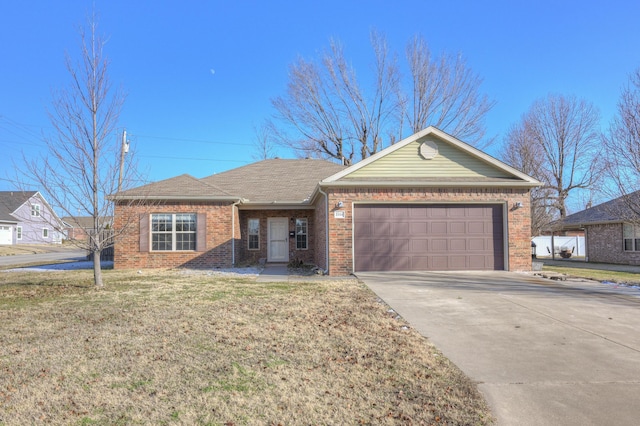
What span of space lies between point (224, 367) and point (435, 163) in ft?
35.1

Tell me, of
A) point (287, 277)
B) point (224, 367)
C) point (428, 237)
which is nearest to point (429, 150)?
point (428, 237)

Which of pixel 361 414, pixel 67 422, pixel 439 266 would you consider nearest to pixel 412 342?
pixel 361 414

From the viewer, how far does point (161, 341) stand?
505cm

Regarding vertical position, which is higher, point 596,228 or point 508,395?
point 596,228

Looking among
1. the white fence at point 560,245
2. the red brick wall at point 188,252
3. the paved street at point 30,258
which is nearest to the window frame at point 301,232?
the red brick wall at point 188,252

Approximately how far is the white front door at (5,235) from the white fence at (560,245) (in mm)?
46828

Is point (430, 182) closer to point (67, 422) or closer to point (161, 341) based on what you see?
point (161, 341)

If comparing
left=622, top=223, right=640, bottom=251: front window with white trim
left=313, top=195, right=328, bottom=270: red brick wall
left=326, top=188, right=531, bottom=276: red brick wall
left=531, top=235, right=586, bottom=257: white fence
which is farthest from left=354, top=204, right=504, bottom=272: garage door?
left=531, top=235, right=586, bottom=257: white fence

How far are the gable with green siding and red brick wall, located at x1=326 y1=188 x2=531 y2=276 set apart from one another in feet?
2.06

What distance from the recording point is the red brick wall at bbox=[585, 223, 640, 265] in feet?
65.7

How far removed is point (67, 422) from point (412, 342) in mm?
3674

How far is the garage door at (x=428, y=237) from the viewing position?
41.5 ft

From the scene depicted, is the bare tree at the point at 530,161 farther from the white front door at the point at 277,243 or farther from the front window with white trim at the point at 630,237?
the white front door at the point at 277,243

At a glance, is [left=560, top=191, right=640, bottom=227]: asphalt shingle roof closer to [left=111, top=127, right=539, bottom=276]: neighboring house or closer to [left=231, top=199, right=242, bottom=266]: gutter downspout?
[left=111, top=127, right=539, bottom=276]: neighboring house
